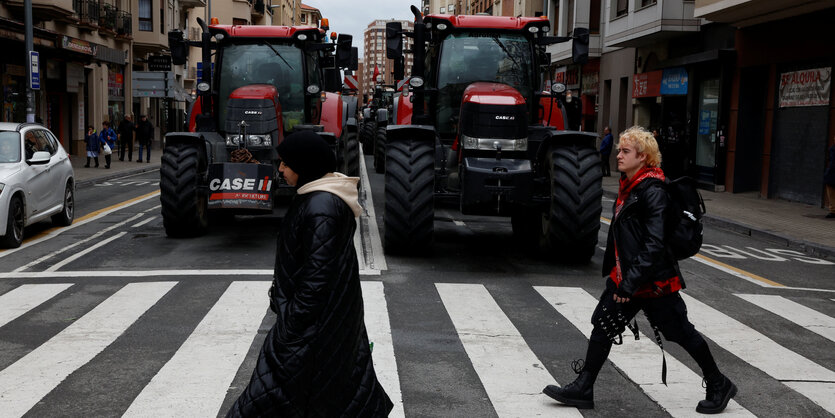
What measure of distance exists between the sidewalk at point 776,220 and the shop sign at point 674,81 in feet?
15.4

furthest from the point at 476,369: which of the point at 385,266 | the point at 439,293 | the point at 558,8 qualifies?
the point at 558,8

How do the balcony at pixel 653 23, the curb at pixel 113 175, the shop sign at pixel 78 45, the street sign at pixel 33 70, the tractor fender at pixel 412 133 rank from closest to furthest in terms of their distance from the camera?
the tractor fender at pixel 412 133 < the curb at pixel 113 175 < the street sign at pixel 33 70 < the balcony at pixel 653 23 < the shop sign at pixel 78 45

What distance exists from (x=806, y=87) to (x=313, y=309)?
1984 cm

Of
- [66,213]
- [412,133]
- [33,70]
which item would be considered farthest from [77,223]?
[33,70]

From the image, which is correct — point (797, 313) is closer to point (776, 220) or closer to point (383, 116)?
point (776, 220)

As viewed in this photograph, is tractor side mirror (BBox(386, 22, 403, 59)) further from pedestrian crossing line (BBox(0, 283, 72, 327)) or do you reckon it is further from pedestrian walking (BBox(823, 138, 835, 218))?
pedestrian walking (BBox(823, 138, 835, 218))

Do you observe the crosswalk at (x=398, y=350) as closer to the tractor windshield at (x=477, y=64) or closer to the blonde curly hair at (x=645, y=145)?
the blonde curly hair at (x=645, y=145)

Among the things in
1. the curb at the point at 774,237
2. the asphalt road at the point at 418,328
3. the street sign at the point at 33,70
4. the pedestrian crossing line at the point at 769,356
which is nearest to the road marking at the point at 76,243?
the asphalt road at the point at 418,328

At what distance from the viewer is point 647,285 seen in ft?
16.7

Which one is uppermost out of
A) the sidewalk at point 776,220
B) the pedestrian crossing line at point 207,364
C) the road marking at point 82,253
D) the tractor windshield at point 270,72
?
the tractor windshield at point 270,72

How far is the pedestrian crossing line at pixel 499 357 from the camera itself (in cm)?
535

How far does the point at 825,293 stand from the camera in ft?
31.9

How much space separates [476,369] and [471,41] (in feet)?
21.6

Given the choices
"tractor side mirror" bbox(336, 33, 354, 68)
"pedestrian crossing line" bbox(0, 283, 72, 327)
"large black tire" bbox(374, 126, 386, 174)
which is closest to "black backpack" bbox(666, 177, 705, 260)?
"pedestrian crossing line" bbox(0, 283, 72, 327)
